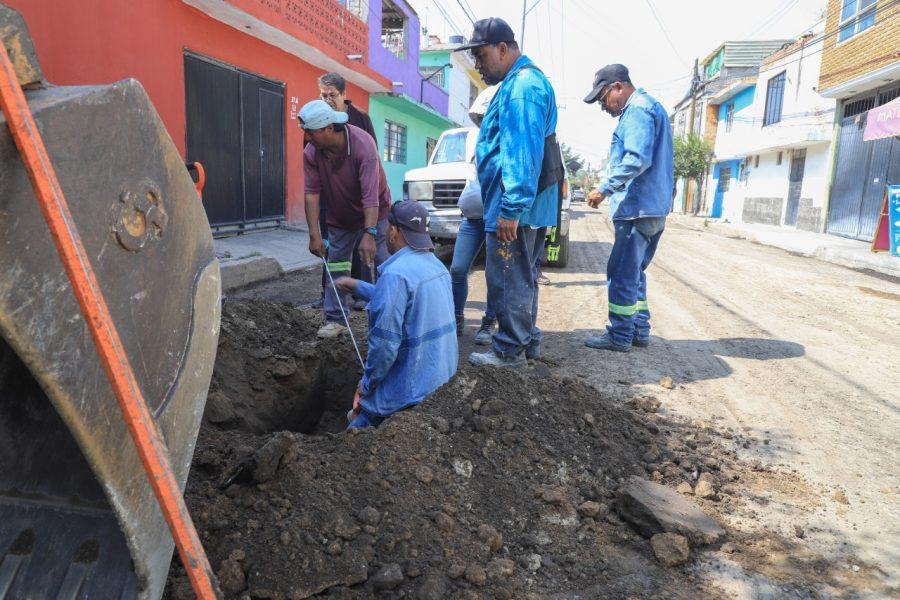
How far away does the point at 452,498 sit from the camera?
85.3 inches

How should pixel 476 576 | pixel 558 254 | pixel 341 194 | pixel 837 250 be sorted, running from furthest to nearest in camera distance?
1. pixel 837 250
2. pixel 558 254
3. pixel 341 194
4. pixel 476 576

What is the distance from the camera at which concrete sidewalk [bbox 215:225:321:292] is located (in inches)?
260

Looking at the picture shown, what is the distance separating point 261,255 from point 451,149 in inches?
139

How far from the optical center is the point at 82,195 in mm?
1166

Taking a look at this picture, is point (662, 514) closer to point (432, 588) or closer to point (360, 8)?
point (432, 588)

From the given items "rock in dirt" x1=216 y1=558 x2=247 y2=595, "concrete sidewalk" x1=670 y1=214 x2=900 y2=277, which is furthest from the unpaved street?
"concrete sidewalk" x1=670 y1=214 x2=900 y2=277

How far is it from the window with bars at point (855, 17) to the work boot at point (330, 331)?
17.2 meters

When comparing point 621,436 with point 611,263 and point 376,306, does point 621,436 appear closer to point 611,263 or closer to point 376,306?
point 376,306

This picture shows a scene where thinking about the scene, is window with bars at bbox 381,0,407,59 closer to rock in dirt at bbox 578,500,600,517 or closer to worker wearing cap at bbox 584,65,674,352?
worker wearing cap at bbox 584,65,674,352

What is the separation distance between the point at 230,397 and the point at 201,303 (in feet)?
6.00

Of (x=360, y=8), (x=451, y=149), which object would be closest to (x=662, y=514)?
(x=451, y=149)

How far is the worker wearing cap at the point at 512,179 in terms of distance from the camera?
3449 mm

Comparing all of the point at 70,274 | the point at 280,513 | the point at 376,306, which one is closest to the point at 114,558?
the point at 280,513

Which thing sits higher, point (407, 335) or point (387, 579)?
point (407, 335)
